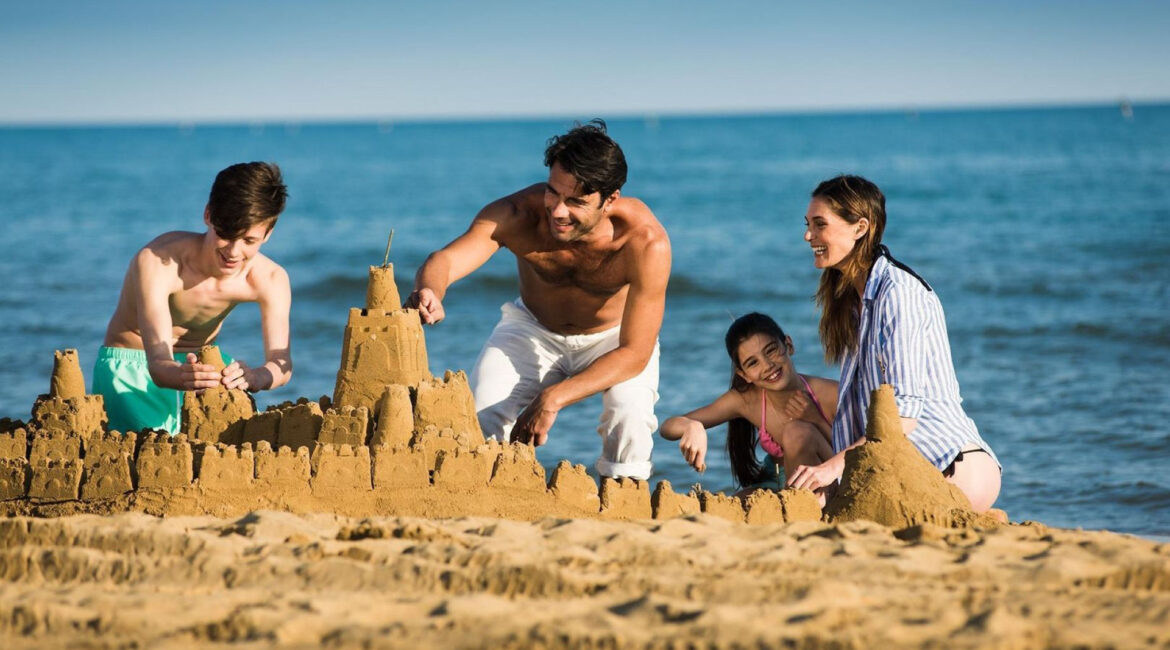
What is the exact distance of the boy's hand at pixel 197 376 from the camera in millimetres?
4910

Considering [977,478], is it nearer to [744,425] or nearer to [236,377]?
[744,425]

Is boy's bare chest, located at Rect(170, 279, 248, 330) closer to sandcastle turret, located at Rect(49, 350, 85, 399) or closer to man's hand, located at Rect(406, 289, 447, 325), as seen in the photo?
sandcastle turret, located at Rect(49, 350, 85, 399)

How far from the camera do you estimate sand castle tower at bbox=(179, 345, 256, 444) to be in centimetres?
496

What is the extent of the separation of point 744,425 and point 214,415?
8.40ft

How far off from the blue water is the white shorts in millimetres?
2034

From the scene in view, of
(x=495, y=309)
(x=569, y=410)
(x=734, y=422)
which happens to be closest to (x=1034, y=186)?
(x=495, y=309)

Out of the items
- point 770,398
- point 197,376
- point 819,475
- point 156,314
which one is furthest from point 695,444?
point 156,314

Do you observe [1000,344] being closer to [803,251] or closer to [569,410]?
[569,410]

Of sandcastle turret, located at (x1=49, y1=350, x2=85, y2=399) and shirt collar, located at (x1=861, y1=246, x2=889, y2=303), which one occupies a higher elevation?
shirt collar, located at (x1=861, y1=246, x2=889, y2=303)

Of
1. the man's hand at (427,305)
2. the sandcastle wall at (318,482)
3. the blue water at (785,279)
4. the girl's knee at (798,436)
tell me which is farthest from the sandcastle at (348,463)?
Answer: the blue water at (785,279)

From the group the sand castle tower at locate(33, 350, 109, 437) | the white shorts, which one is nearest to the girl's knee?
the white shorts

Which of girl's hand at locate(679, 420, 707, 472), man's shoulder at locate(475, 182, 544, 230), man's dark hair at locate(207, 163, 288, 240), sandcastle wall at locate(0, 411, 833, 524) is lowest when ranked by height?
sandcastle wall at locate(0, 411, 833, 524)

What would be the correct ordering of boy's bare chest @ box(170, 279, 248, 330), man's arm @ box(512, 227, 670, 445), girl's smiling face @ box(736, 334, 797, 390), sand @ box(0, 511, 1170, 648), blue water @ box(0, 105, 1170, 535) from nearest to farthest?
sand @ box(0, 511, 1170, 648) → boy's bare chest @ box(170, 279, 248, 330) → man's arm @ box(512, 227, 670, 445) → girl's smiling face @ box(736, 334, 797, 390) → blue water @ box(0, 105, 1170, 535)

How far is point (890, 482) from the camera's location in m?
4.57
